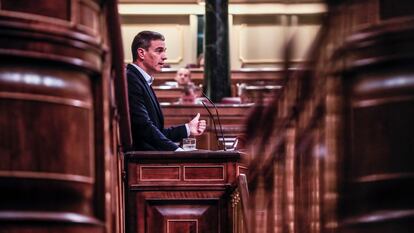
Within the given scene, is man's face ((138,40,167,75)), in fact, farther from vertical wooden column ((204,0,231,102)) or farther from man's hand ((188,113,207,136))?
vertical wooden column ((204,0,231,102))

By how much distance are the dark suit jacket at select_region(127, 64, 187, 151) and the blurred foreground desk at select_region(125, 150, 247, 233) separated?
0.78ft

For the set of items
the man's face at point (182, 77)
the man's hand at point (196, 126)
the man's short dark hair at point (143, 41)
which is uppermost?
the man's short dark hair at point (143, 41)

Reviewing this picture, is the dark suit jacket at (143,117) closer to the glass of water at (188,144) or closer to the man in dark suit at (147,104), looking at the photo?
the man in dark suit at (147,104)

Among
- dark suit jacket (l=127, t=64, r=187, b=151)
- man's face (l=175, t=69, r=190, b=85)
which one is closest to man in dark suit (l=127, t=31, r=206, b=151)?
dark suit jacket (l=127, t=64, r=187, b=151)

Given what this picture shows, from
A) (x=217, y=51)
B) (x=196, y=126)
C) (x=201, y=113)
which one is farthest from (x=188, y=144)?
(x=217, y=51)

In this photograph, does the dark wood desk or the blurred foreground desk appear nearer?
the blurred foreground desk

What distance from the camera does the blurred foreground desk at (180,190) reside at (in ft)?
15.9

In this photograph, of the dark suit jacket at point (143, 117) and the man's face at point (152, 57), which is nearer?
the dark suit jacket at point (143, 117)

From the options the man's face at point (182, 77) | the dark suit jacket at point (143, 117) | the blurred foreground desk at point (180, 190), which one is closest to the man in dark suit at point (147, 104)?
the dark suit jacket at point (143, 117)

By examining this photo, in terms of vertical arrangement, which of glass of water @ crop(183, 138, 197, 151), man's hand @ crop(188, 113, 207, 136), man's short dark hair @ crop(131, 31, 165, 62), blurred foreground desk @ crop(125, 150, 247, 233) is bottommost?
blurred foreground desk @ crop(125, 150, 247, 233)

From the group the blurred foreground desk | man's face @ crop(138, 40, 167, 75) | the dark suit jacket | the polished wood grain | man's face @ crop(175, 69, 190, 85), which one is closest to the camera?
the polished wood grain

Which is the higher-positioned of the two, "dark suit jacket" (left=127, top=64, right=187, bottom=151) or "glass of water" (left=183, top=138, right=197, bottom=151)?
"dark suit jacket" (left=127, top=64, right=187, bottom=151)

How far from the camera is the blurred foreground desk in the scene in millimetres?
4832

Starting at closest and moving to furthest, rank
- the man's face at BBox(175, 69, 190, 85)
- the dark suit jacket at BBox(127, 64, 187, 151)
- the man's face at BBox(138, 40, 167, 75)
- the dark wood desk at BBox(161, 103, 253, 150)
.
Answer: the dark suit jacket at BBox(127, 64, 187, 151) < the man's face at BBox(138, 40, 167, 75) < the dark wood desk at BBox(161, 103, 253, 150) < the man's face at BBox(175, 69, 190, 85)
